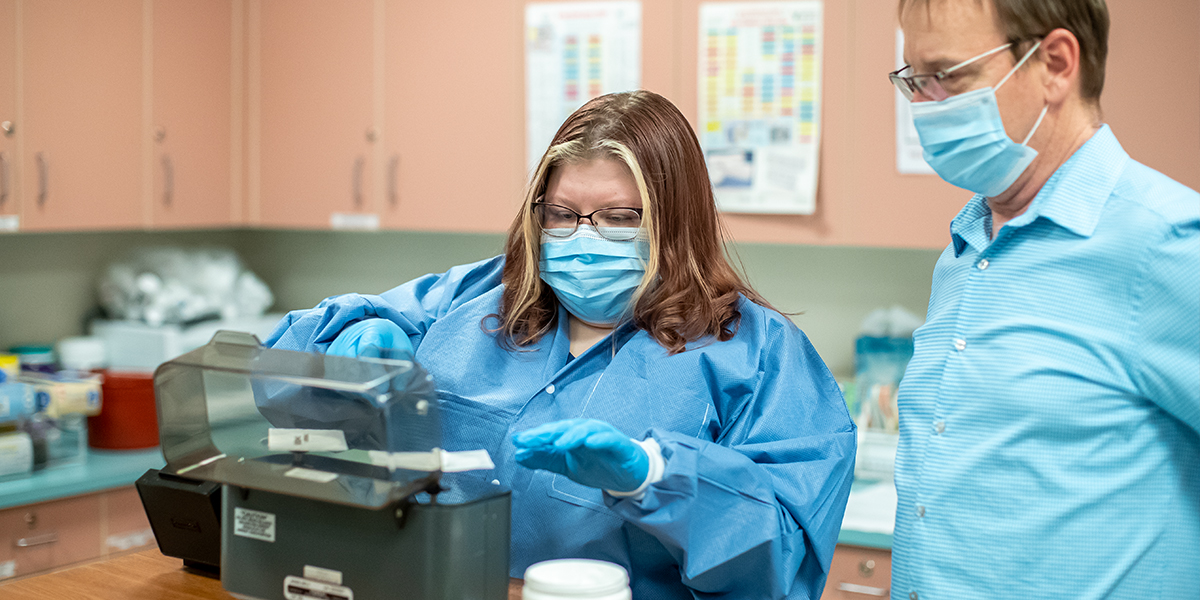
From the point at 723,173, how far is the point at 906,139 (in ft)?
1.59

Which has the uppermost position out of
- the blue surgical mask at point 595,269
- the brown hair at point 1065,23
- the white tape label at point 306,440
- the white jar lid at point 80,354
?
the brown hair at point 1065,23

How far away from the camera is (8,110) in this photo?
2.67 meters

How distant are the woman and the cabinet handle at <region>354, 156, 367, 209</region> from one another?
163 cm

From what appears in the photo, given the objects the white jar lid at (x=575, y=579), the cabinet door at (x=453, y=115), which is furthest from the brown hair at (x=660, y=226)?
the cabinet door at (x=453, y=115)

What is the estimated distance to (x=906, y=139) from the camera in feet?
8.11

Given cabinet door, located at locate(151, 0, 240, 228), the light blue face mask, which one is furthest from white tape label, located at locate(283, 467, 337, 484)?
cabinet door, located at locate(151, 0, 240, 228)

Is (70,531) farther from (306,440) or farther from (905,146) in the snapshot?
(905,146)

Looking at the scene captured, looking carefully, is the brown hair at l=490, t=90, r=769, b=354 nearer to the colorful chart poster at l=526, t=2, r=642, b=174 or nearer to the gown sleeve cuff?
the gown sleeve cuff

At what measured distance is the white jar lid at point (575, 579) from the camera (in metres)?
0.97

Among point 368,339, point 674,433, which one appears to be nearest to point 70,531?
point 368,339

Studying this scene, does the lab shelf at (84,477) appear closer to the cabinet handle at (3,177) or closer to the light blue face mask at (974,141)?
the cabinet handle at (3,177)

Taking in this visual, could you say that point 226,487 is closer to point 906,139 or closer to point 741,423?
point 741,423

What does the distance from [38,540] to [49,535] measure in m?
0.03

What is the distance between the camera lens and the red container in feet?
9.23
